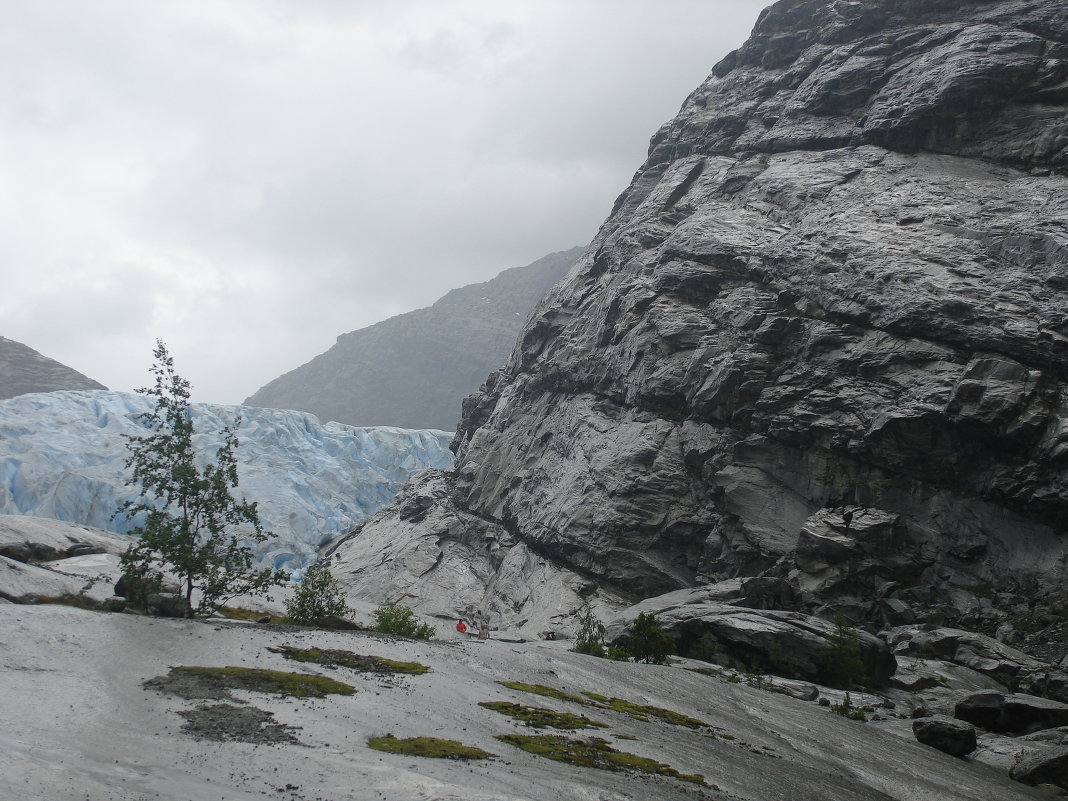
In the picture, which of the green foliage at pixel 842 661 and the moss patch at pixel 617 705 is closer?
the moss patch at pixel 617 705

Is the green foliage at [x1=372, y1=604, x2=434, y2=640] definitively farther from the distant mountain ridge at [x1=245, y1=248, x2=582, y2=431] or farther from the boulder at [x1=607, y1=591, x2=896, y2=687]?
the distant mountain ridge at [x1=245, y1=248, x2=582, y2=431]

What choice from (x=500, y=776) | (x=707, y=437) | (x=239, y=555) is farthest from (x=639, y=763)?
(x=707, y=437)

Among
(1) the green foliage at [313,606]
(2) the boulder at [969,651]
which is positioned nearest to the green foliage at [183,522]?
(1) the green foliage at [313,606]

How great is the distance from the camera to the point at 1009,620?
40.9 metres

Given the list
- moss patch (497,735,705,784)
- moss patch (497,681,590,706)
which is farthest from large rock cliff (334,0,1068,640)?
moss patch (497,735,705,784)

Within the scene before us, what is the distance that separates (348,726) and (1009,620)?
126ft

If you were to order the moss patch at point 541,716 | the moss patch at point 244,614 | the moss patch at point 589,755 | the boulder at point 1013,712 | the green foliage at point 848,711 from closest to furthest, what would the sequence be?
the moss patch at point 589,755
the moss patch at point 541,716
the boulder at point 1013,712
the green foliage at point 848,711
the moss patch at point 244,614

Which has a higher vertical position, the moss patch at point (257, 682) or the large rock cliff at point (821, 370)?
the large rock cliff at point (821, 370)

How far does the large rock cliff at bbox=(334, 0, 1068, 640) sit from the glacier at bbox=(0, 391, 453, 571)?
692 inches

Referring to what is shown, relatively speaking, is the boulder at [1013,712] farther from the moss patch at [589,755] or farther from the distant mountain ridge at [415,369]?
the distant mountain ridge at [415,369]

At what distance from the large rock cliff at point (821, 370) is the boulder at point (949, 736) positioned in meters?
17.0

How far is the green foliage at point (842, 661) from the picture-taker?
33688mm

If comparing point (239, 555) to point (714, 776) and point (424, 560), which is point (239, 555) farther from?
point (424, 560)

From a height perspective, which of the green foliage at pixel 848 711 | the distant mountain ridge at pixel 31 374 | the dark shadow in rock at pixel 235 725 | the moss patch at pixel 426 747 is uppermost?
the distant mountain ridge at pixel 31 374
